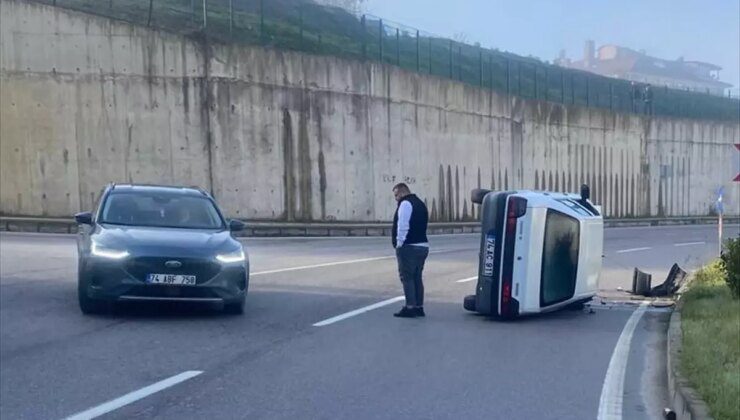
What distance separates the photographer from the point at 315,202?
35.4 meters

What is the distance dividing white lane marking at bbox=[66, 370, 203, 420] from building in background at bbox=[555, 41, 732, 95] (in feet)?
440

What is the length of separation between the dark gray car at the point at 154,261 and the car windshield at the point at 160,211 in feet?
0.05

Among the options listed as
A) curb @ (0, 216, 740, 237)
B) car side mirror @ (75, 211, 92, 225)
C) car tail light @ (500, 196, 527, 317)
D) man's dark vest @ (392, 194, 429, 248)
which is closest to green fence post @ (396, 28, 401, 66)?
curb @ (0, 216, 740, 237)

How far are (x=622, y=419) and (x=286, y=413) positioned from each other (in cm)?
257

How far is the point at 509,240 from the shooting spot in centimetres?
1334

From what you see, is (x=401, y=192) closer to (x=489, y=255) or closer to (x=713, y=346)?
(x=489, y=255)

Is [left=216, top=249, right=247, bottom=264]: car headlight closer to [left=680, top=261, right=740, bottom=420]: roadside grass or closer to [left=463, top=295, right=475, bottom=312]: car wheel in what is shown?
[left=463, top=295, right=475, bottom=312]: car wheel

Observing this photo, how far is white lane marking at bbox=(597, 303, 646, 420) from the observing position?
821 centimetres

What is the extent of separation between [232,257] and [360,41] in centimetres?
2892

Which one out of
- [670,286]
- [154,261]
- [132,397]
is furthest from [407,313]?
[670,286]

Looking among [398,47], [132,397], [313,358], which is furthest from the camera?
[398,47]

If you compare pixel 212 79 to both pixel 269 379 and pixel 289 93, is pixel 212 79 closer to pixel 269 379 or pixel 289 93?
pixel 289 93

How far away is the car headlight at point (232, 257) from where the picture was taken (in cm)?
1257

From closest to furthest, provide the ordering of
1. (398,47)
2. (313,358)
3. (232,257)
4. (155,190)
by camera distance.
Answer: (313,358)
(232,257)
(155,190)
(398,47)
